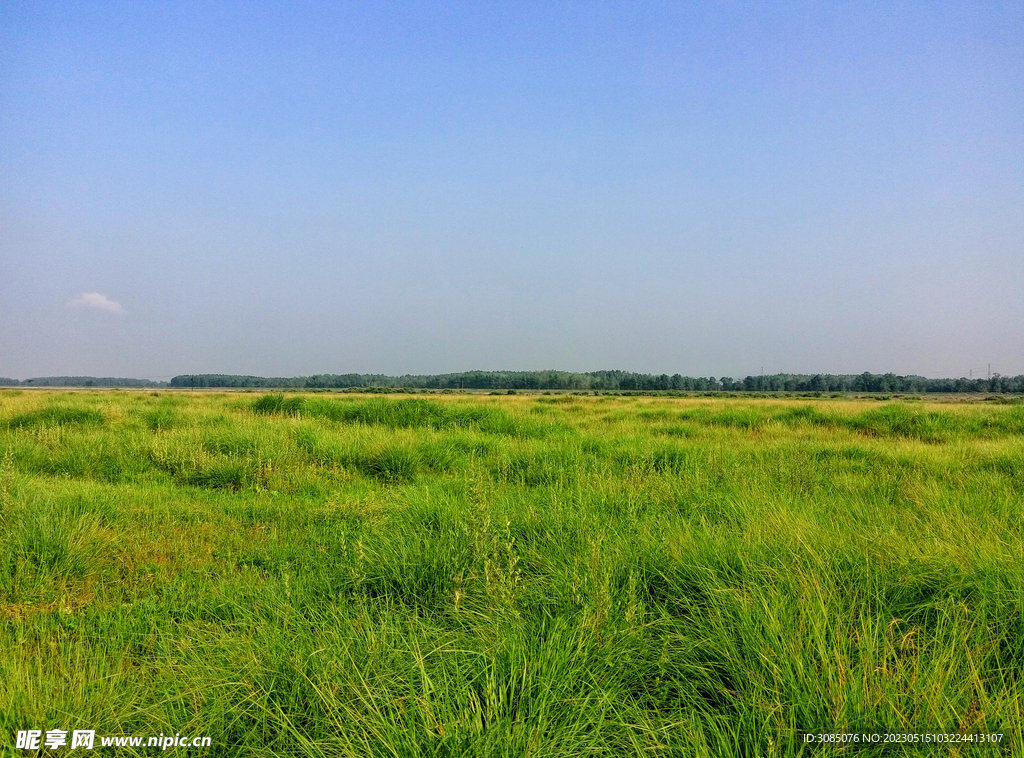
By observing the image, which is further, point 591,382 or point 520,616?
point 591,382

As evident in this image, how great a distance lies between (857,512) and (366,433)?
754 centimetres

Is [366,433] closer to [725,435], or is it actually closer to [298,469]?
[298,469]

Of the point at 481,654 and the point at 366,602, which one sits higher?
the point at 481,654

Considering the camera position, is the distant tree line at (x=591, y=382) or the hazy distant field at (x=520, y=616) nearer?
the hazy distant field at (x=520, y=616)

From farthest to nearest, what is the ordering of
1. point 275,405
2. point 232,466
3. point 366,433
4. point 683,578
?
point 275,405 < point 366,433 < point 232,466 < point 683,578

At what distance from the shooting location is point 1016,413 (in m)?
18.3

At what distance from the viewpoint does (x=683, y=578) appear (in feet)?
10.8

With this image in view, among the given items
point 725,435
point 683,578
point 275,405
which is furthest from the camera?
point 275,405

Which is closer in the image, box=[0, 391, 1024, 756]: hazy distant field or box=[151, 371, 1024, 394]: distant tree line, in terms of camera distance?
box=[0, 391, 1024, 756]: hazy distant field

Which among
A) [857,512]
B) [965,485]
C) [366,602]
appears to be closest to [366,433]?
[366,602]

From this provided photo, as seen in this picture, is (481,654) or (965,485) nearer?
(481,654)

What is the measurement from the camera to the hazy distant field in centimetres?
206

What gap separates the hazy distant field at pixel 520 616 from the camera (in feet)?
6.77

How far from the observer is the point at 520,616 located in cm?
279
